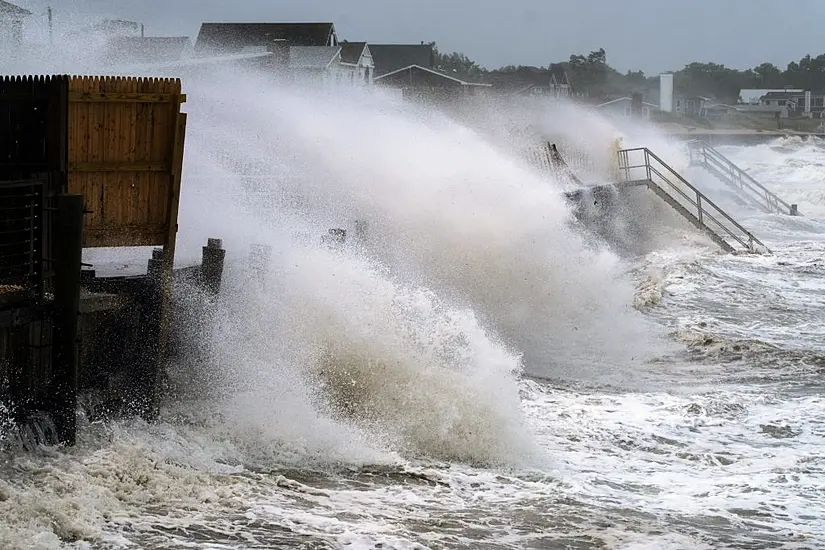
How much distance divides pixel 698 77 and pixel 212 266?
161 m

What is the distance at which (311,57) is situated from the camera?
6009 centimetres

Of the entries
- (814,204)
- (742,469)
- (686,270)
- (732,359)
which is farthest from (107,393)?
(814,204)

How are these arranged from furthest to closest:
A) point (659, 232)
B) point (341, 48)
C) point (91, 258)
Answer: point (341, 48)
point (659, 232)
point (91, 258)

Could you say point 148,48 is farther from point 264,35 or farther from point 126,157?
point 126,157

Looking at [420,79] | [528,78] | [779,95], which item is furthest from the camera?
[779,95]

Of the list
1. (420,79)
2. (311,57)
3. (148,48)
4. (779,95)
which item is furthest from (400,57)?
(779,95)

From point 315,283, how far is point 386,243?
694cm

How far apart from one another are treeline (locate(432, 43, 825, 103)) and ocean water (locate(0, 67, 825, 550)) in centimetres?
11195

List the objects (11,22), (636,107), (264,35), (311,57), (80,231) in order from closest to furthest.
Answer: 1. (80,231)
2. (11,22)
3. (311,57)
4. (264,35)
5. (636,107)

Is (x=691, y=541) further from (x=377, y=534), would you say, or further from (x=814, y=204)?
(x=814, y=204)

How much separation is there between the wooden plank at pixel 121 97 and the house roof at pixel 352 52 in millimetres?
53888

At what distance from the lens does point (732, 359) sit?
16.7 meters

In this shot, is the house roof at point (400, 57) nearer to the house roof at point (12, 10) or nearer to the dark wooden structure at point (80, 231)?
the house roof at point (12, 10)

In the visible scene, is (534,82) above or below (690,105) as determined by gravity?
below
